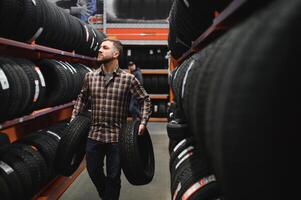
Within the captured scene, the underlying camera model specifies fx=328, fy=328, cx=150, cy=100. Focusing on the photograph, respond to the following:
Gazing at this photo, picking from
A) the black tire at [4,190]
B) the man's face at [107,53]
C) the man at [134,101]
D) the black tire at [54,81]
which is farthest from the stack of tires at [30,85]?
the man at [134,101]

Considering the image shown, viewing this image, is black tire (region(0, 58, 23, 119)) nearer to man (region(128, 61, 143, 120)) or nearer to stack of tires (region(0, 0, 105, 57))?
stack of tires (region(0, 0, 105, 57))

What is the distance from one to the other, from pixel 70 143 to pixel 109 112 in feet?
1.52

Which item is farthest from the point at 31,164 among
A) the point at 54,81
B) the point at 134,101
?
the point at 134,101

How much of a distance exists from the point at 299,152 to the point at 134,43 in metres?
8.33

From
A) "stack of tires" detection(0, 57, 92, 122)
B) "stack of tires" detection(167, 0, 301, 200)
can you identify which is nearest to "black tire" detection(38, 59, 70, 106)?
"stack of tires" detection(0, 57, 92, 122)

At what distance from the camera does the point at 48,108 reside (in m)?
3.91

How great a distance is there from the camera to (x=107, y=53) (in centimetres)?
319

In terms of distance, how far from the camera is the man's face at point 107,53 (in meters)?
3.19

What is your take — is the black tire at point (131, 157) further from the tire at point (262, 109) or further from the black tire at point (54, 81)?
the tire at point (262, 109)

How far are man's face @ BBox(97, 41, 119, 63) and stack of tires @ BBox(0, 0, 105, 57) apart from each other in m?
0.77

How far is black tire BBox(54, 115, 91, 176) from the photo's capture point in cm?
304

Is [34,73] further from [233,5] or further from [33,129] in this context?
[233,5]

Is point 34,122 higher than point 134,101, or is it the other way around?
point 134,101

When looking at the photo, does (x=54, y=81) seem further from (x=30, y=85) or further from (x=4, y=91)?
(x=4, y=91)
